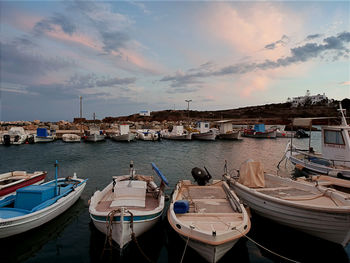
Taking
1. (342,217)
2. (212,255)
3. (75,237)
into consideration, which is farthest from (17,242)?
(342,217)

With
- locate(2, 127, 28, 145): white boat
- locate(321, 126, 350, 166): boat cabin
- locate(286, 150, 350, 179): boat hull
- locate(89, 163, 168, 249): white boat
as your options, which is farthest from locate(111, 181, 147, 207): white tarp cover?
locate(2, 127, 28, 145): white boat

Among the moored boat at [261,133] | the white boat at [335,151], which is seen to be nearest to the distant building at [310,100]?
the moored boat at [261,133]

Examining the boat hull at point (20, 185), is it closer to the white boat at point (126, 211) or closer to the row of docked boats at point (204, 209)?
the row of docked boats at point (204, 209)

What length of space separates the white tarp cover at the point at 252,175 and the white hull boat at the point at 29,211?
9.10 meters

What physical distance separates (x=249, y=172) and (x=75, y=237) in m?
8.73

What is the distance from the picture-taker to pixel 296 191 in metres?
10.1

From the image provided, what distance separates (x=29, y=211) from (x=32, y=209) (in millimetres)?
246

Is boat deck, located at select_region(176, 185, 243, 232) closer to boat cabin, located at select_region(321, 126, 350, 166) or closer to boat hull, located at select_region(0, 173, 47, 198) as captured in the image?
boat hull, located at select_region(0, 173, 47, 198)

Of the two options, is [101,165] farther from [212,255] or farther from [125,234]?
[212,255]

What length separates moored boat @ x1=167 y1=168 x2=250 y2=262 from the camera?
6137 millimetres

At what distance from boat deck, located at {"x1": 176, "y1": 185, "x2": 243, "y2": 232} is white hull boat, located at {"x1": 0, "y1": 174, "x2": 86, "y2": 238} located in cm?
571

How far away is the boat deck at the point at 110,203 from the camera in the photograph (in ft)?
28.2

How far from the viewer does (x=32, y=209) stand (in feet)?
28.5

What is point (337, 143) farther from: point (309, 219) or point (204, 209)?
point (204, 209)
